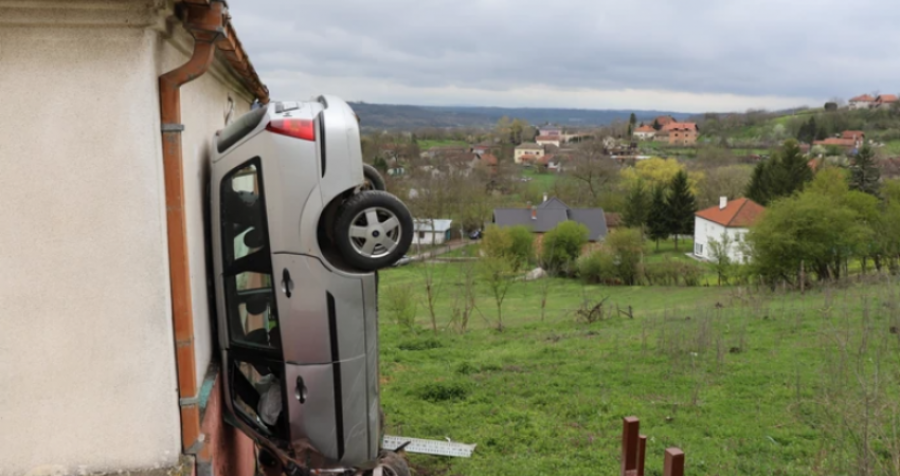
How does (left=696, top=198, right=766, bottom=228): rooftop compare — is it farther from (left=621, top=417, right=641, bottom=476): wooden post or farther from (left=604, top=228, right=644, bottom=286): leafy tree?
(left=621, top=417, right=641, bottom=476): wooden post

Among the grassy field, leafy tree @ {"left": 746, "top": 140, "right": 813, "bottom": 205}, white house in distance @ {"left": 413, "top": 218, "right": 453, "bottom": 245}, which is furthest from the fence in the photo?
leafy tree @ {"left": 746, "top": 140, "right": 813, "bottom": 205}

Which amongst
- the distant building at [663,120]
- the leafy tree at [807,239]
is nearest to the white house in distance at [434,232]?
the leafy tree at [807,239]

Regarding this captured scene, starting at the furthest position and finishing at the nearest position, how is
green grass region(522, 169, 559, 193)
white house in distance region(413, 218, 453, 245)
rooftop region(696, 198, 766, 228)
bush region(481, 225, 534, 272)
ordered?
green grass region(522, 169, 559, 193), white house in distance region(413, 218, 453, 245), rooftop region(696, 198, 766, 228), bush region(481, 225, 534, 272)

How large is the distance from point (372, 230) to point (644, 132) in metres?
138

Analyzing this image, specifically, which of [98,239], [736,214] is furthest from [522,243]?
[98,239]

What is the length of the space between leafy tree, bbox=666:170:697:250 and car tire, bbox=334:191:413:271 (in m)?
49.5

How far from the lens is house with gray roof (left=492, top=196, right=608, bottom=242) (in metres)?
49.0

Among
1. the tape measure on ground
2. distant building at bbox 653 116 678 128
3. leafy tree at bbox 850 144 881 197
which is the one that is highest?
distant building at bbox 653 116 678 128

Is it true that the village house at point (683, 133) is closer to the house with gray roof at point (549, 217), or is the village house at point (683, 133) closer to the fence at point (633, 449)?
the house with gray roof at point (549, 217)

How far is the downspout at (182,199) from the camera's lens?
3.29 metres

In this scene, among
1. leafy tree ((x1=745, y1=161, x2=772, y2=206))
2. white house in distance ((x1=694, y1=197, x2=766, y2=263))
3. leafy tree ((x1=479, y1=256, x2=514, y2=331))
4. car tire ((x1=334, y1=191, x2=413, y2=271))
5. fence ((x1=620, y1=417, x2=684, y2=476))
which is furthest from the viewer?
leafy tree ((x1=745, y1=161, x2=772, y2=206))

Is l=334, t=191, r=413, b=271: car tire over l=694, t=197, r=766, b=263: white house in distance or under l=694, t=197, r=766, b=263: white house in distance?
over

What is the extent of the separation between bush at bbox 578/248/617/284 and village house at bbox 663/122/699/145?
297 ft

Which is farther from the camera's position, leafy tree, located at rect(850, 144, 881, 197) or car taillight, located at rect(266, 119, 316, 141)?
leafy tree, located at rect(850, 144, 881, 197)
